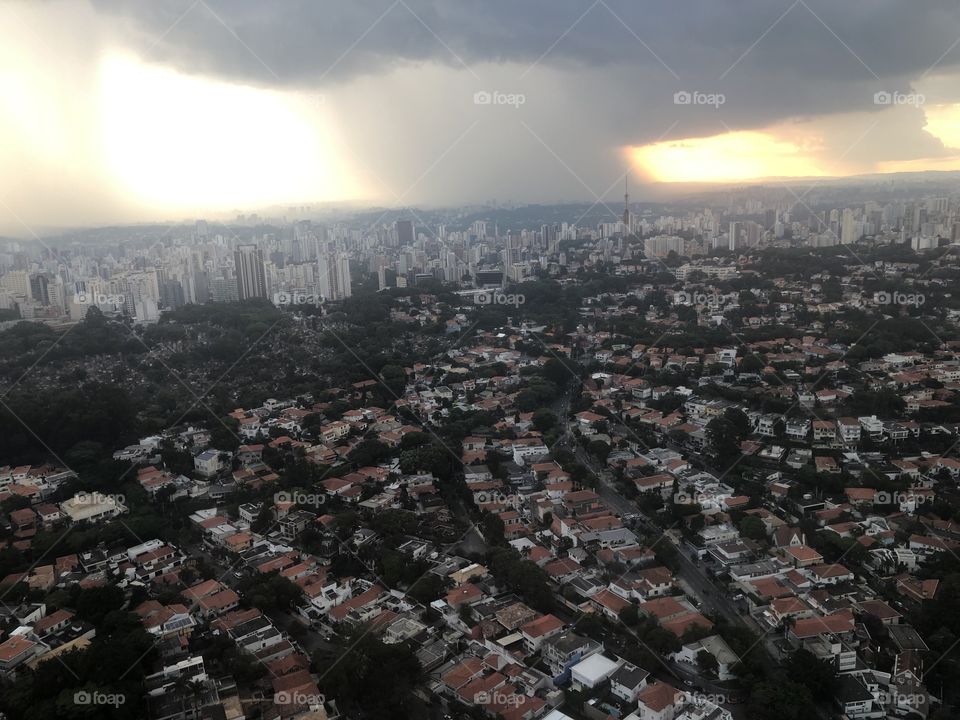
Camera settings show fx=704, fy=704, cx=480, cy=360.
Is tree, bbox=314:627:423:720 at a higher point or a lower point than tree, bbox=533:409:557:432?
lower

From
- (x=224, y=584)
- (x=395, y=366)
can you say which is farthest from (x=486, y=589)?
(x=395, y=366)

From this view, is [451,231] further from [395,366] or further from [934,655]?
[934,655]

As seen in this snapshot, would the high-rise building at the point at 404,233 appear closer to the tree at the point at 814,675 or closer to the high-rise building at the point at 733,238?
the high-rise building at the point at 733,238

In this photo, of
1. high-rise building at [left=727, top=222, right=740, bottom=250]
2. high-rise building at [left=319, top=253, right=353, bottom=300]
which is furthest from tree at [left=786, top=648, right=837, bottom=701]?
high-rise building at [left=727, top=222, right=740, bottom=250]

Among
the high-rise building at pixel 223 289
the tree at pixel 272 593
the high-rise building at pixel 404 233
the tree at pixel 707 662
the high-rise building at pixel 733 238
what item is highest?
the high-rise building at pixel 404 233

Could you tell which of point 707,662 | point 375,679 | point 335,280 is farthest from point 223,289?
point 707,662

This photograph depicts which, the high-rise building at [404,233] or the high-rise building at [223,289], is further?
the high-rise building at [404,233]

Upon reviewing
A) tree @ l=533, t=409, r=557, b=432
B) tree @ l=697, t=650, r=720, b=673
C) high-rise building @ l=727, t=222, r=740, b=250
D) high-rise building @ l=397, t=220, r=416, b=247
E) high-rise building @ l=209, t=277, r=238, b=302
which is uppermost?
high-rise building @ l=397, t=220, r=416, b=247

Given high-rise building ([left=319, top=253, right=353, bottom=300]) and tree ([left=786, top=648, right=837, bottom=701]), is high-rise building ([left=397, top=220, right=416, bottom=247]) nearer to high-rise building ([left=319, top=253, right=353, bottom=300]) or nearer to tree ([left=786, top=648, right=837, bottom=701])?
high-rise building ([left=319, top=253, right=353, bottom=300])

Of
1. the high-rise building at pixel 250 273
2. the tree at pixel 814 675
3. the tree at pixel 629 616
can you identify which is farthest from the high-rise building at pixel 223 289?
the tree at pixel 814 675

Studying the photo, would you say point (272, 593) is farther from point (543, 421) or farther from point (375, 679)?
point (543, 421)
